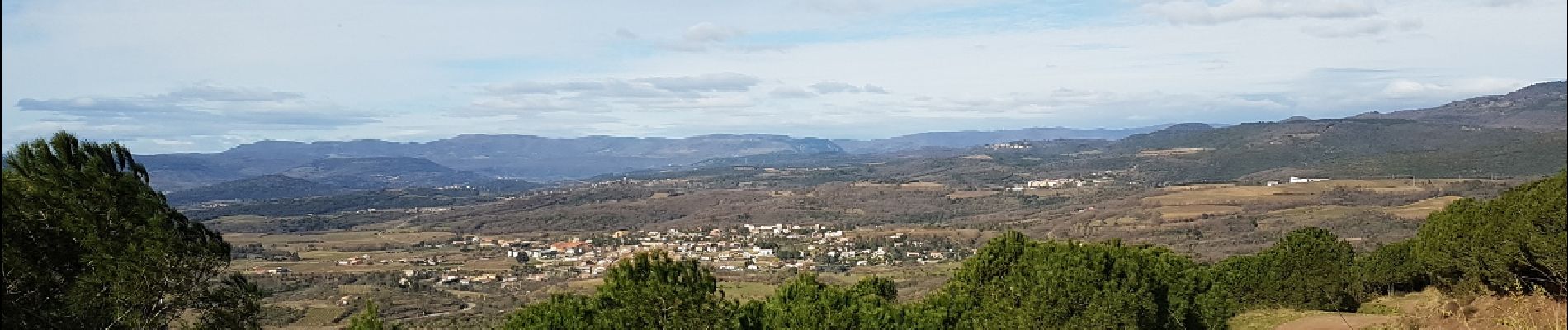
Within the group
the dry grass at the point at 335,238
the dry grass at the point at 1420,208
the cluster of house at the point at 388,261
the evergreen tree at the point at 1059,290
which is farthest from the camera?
the dry grass at the point at 335,238

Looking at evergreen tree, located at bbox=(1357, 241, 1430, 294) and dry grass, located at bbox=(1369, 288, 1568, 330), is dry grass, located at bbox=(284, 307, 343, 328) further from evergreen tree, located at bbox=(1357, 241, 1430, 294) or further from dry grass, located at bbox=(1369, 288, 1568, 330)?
dry grass, located at bbox=(1369, 288, 1568, 330)

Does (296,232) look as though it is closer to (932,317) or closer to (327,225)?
(327,225)

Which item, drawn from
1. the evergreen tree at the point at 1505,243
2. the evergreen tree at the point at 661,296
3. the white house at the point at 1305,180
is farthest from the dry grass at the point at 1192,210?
the evergreen tree at the point at 661,296

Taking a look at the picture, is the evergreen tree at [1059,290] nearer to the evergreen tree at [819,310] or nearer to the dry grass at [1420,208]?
the evergreen tree at [819,310]

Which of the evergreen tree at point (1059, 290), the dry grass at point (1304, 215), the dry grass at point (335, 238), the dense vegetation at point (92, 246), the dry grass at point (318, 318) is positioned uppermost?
the dense vegetation at point (92, 246)

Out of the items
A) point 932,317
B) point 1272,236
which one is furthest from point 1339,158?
point 932,317

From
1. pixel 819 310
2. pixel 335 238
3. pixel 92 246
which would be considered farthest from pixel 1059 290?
pixel 335 238

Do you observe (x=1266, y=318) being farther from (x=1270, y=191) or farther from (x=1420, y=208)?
(x=1270, y=191)
